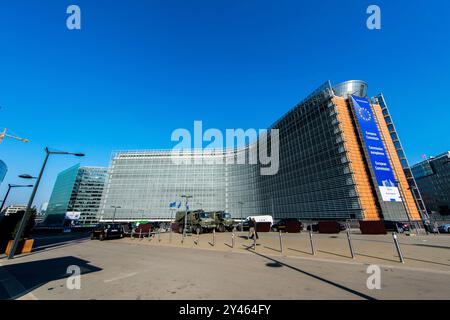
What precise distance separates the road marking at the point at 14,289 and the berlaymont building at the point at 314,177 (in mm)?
22770

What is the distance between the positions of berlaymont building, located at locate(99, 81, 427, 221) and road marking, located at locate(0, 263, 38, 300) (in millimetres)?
22770

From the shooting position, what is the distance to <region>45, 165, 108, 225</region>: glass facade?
411 ft

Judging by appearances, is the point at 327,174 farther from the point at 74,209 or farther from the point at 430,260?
the point at 74,209

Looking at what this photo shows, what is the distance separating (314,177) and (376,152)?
1640 cm

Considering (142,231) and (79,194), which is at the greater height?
(79,194)

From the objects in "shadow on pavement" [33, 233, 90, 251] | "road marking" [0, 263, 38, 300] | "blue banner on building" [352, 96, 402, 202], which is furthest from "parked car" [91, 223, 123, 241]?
"blue banner on building" [352, 96, 402, 202]

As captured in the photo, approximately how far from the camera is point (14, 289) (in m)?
5.94

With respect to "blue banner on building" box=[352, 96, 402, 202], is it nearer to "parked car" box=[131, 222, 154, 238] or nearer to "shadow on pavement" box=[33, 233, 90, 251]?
"parked car" box=[131, 222, 154, 238]

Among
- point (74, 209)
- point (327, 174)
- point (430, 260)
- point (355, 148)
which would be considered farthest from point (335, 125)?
point (74, 209)

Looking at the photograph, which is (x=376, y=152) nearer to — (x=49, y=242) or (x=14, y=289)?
(x=14, y=289)

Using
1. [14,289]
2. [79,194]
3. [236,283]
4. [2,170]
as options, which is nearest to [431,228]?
[236,283]

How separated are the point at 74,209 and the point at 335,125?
151 metres

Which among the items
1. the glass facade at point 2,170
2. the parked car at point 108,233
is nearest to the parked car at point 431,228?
the parked car at point 108,233
